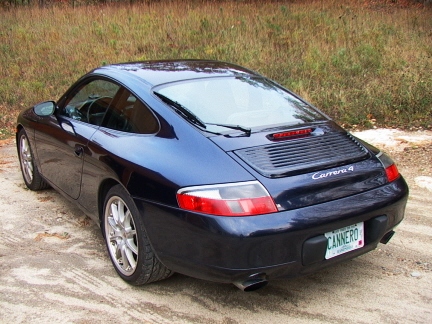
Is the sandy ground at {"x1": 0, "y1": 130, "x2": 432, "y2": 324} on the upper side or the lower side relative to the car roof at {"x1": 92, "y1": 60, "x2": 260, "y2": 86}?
lower

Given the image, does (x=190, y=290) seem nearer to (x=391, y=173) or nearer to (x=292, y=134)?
(x=292, y=134)

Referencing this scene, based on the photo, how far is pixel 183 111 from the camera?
3.39m

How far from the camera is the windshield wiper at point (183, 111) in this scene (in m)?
3.29

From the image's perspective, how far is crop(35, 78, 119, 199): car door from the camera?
154 inches

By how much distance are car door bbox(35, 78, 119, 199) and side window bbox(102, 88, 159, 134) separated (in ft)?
0.38

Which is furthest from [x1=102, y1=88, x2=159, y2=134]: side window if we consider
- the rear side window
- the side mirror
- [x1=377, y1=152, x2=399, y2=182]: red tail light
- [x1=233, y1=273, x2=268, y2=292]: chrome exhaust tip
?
[x1=377, y1=152, x2=399, y2=182]: red tail light

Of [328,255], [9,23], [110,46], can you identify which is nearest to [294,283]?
[328,255]

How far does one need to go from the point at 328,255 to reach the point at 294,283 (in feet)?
1.95

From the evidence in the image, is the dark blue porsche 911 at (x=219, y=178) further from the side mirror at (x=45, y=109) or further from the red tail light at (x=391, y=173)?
the side mirror at (x=45, y=109)

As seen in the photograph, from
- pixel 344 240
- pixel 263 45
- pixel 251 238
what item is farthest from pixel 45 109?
pixel 263 45

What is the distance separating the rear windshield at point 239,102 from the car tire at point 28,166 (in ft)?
7.35

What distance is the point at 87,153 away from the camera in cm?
372

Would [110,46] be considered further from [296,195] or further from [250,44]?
[296,195]

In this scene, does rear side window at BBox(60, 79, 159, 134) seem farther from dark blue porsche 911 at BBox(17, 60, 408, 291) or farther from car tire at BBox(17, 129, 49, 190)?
car tire at BBox(17, 129, 49, 190)
